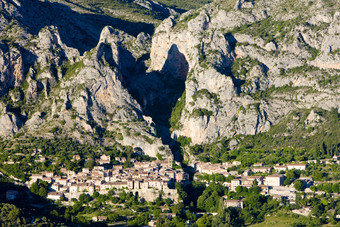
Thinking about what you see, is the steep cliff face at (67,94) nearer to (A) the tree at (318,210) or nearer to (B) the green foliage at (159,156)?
(B) the green foliage at (159,156)

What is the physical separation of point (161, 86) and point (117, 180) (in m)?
42.7

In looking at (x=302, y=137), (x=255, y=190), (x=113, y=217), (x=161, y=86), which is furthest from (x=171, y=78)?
(x=113, y=217)

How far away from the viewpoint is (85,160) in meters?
159

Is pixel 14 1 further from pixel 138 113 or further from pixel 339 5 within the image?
pixel 339 5

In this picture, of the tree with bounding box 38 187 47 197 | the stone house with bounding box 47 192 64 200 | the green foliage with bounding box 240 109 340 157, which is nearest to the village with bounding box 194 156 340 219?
the green foliage with bounding box 240 109 340 157

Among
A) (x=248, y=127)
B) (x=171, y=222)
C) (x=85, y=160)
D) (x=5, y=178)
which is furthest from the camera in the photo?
(x=248, y=127)

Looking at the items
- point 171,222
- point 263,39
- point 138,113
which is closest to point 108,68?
point 138,113

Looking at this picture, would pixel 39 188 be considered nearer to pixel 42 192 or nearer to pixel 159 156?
pixel 42 192

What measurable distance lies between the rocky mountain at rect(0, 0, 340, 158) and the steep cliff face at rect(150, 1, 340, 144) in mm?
238

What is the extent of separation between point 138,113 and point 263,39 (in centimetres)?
3782

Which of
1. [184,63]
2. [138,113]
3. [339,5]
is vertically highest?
[339,5]

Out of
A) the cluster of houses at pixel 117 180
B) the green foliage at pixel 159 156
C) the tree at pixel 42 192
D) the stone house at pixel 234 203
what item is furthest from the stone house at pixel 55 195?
the stone house at pixel 234 203

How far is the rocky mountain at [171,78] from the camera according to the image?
557ft

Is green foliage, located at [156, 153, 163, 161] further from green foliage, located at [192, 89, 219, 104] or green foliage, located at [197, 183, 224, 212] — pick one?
green foliage, located at [192, 89, 219, 104]
